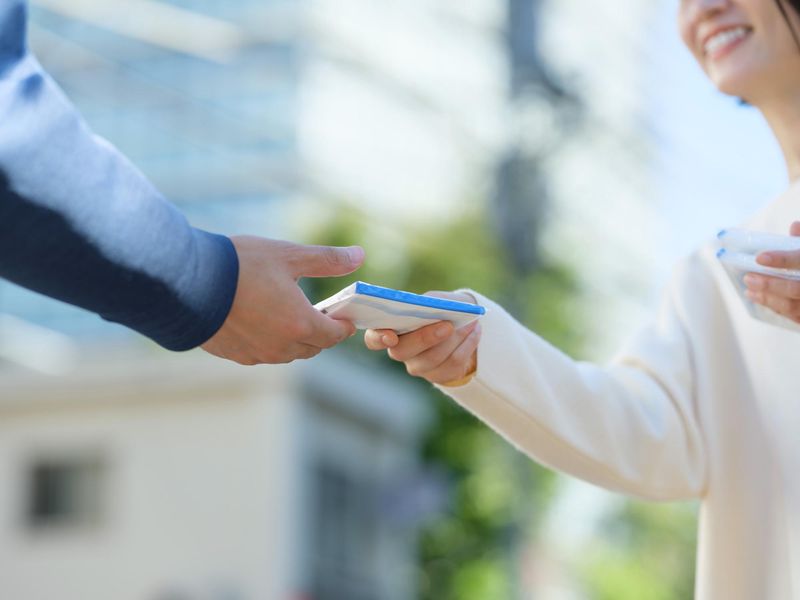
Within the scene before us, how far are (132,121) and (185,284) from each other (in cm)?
4299

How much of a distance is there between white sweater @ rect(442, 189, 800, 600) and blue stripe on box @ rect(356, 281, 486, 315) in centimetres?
22

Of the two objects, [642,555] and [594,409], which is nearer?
[594,409]

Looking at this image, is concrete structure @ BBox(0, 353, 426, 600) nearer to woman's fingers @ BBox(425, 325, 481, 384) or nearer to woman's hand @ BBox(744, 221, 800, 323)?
woman's fingers @ BBox(425, 325, 481, 384)

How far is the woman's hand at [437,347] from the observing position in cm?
196

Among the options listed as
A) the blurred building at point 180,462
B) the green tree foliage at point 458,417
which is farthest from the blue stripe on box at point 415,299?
the green tree foliage at point 458,417

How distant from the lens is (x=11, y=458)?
14930 millimetres

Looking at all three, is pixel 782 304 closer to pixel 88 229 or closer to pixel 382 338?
pixel 382 338

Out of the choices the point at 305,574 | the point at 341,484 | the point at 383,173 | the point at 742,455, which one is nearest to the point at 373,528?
the point at 341,484

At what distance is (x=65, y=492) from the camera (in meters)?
14.9

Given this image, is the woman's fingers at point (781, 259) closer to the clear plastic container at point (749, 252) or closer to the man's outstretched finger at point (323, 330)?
the clear plastic container at point (749, 252)

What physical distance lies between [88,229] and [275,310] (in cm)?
28

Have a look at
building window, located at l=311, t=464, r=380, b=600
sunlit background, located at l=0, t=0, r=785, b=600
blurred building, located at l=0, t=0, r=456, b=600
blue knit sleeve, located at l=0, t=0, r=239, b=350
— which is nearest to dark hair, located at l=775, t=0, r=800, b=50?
blue knit sleeve, located at l=0, t=0, r=239, b=350

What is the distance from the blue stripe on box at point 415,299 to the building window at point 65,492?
13374 millimetres

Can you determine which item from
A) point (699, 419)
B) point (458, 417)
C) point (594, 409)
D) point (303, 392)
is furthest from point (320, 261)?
point (458, 417)
